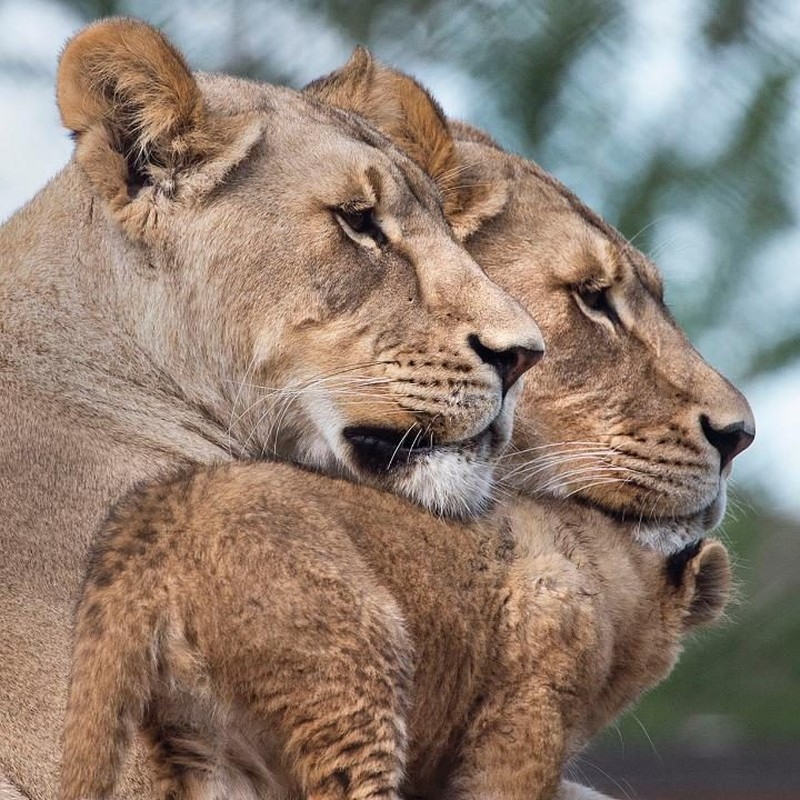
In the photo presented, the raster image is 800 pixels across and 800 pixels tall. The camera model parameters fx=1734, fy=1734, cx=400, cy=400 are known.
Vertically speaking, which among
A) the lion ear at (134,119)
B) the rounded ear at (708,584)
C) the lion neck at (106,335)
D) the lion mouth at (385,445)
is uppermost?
the lion ear at (134,119)

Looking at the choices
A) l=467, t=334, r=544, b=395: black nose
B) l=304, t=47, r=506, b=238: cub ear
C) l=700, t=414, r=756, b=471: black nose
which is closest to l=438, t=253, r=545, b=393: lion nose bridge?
l=467, t=334, r=544, b=395: black nose

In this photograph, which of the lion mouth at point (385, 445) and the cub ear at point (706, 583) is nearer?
the lion mouth at point (385, 445)

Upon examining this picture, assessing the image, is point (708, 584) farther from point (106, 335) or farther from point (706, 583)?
point (106, 335)

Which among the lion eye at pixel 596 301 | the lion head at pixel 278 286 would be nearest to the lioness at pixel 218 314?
the lion head at pixel 278 286

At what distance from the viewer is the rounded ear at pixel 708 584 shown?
144 inches

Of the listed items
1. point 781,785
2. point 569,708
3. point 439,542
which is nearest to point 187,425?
point 439,542

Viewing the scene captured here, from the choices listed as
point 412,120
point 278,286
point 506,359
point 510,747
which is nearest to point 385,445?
point 506,359

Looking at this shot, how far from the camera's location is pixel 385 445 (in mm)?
3389

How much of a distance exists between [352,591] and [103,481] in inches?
30.3

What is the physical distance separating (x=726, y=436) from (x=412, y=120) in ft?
3.54

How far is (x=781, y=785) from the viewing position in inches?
331

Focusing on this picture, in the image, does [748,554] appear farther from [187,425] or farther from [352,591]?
[352,591]

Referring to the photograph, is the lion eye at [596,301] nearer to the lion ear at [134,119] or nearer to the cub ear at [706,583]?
the cub ear at [706,583]

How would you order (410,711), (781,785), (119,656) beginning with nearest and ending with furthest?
(119,656) → (410,711) → (781,785)
